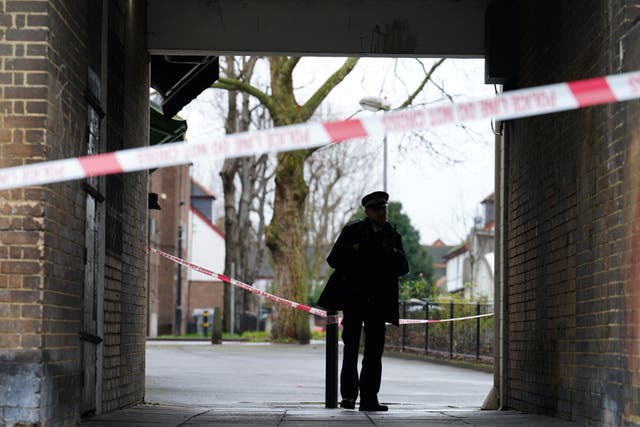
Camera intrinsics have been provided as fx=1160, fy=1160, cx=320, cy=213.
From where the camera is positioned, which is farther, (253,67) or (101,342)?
(253,67)

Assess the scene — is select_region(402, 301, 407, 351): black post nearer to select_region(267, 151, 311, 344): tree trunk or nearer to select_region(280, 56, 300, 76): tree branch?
select_region(267, 151, 311, 344): tree trunk

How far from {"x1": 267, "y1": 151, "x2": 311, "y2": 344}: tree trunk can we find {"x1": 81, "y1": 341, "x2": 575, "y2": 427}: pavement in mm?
6530

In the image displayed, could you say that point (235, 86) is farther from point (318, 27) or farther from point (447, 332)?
point (318, 27)

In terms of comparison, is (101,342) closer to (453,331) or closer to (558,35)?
(558,35)

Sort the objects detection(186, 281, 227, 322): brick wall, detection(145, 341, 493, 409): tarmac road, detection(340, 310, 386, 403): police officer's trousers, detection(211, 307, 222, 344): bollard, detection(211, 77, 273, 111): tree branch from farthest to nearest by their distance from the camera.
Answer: detection(186, 281, 227, 322): brick wall, detection(211, 307, 222, 344): bollard, detection(211, 77, 273, 111): tree branch, detection(145, 341, 493, 409): tarmac road, detection(340, 310, 386, 403): police officer's trousers

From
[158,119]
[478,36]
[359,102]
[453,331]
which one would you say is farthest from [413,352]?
[478,36]

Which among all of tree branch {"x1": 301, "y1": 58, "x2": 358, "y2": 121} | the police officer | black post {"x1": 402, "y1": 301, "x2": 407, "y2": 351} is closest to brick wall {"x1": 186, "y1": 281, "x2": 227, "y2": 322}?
tree branch {"x1": 301, "y1": 58, "x2": 358, "y2": 121}

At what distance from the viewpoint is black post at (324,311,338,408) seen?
1016cm

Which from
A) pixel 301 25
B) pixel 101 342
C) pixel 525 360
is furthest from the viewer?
pixel 301 25

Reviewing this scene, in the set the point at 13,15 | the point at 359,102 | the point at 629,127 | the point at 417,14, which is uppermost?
the point at 359,102

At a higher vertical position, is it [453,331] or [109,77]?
[109,77]

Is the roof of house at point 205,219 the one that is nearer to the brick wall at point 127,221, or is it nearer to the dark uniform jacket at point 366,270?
the brick wall at point 127,221

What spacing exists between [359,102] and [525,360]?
15.9 meters

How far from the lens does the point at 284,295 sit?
3238 cm
